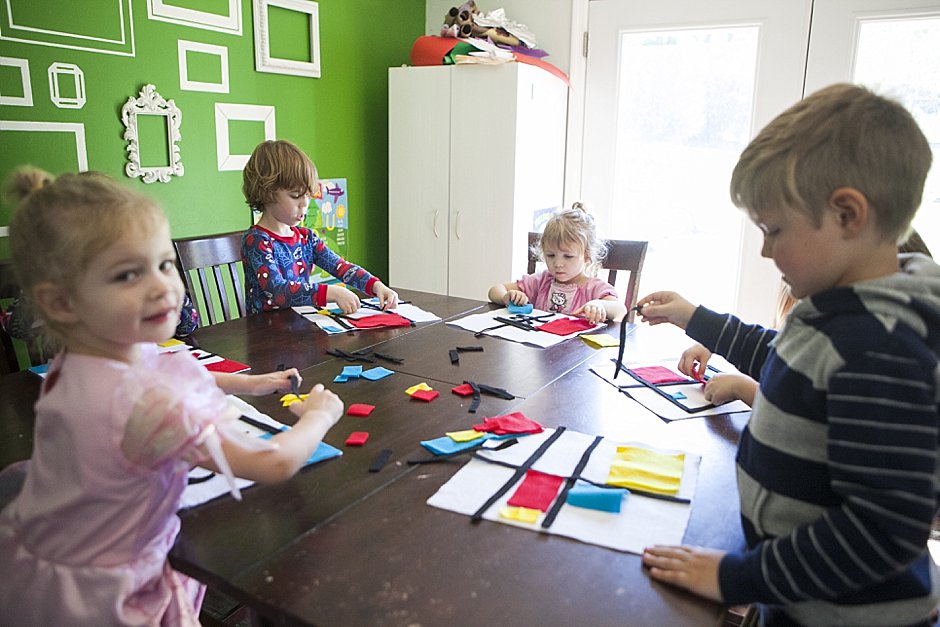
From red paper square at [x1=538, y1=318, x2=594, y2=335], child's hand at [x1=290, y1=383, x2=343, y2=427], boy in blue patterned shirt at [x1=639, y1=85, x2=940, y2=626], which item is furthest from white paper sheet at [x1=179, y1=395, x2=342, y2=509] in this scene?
red paper square at [x1=538, y1=318, x2=594, y2=335]

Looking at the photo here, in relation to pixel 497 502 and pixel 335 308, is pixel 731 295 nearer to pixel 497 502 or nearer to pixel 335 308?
pixel 335 308

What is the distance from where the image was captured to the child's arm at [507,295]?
7.51ft

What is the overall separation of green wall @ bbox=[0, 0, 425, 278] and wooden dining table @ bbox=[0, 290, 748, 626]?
1.12 metres

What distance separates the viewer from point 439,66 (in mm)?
3447

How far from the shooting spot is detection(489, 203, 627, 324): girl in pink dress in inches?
91.5

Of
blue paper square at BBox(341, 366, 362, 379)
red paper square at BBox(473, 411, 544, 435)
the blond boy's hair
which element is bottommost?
red paper square at BBox(473, 411, 544, 435)

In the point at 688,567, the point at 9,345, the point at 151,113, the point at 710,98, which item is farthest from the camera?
the point at 710,98

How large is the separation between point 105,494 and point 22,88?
1.91 metres

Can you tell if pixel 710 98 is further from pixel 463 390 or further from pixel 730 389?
pixel 463 390

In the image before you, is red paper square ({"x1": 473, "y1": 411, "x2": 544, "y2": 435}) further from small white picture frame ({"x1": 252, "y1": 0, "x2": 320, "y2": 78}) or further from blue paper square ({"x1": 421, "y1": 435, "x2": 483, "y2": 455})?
small white picture frame ({"x1": 252, "y1": 0, "x2": 320, "y2": 78})

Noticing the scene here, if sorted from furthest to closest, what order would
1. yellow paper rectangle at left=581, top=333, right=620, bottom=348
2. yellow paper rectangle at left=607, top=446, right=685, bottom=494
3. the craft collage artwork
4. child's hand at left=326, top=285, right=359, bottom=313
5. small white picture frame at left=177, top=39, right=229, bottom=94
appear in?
small white picture frame at left=177, top=39, right=229, bottom=94
child's hand at left=326, top=285, right=359, bottom=313
yellow paper rectangle at left=581, top=333, right=620, bottom=348
yellow paper rectangle at left=607, top=446, right=685, bottom=494
the craft collage artwork

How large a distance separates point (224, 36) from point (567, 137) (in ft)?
5.78

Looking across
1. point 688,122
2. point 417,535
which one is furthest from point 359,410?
point 688,122

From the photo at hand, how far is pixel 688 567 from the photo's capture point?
863 mm
